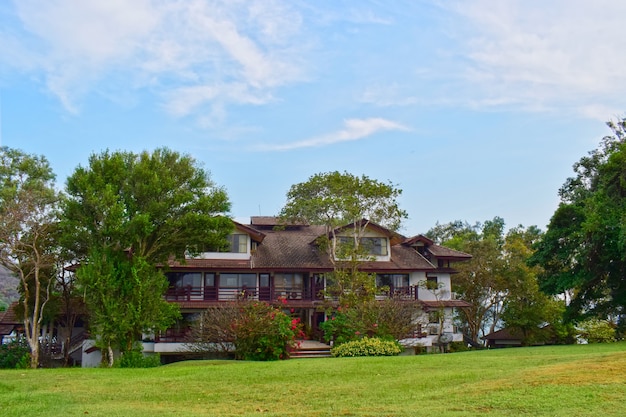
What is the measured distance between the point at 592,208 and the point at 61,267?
88.9 ft

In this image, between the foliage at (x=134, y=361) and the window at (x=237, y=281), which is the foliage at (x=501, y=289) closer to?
the window at (x=237, y=281)

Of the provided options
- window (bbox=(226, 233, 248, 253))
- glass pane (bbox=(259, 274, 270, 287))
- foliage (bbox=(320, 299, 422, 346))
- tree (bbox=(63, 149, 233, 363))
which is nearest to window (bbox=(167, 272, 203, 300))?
window (bbox=(226, 233, 248, 253))

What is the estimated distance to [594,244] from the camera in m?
29.9

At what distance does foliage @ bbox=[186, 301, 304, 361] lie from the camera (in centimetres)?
2489

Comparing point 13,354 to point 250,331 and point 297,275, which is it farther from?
point 297,275

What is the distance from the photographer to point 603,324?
3844 cm

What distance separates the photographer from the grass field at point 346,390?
1076 centimetres

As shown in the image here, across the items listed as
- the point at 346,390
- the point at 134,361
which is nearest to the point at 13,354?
the point at 134,361

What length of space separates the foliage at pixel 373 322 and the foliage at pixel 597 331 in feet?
47.8

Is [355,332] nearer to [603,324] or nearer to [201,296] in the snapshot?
[201,296]

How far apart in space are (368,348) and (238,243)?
12625 millimetres

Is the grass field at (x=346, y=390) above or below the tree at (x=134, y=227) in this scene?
below

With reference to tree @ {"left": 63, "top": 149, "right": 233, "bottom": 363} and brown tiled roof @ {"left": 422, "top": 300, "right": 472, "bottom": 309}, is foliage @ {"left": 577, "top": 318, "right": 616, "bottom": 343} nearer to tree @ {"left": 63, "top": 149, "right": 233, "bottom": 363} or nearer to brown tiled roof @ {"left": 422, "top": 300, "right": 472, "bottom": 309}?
brown tiled roof @ {"left": 422, "top": 300, "right": 472, "bottom": 309}

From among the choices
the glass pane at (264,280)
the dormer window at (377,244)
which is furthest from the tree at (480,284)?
the glass pane at (264,280)
